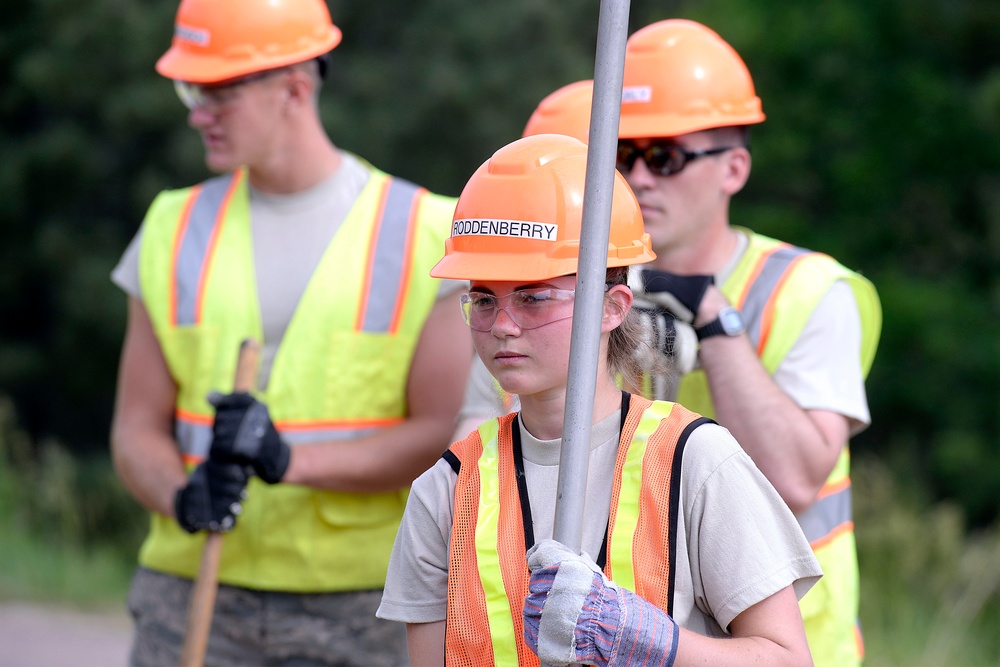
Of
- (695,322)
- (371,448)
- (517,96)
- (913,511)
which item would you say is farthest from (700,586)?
(517,96)

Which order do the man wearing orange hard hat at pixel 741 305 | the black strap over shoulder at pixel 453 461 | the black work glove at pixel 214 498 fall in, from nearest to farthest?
the black strap over shoulder at pixel 453 461 → the man wearing orange hard hat at pixel 741 305 → the black work glove at pixel 214 498

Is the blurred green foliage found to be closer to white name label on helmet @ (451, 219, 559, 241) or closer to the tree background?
the tree background

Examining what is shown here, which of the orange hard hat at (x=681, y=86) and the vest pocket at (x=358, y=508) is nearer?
the orange hard hat at (x=681, y=86)

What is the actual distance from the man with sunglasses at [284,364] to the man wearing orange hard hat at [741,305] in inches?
15.5

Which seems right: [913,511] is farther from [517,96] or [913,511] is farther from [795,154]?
[517,96]

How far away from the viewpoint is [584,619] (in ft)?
6.13

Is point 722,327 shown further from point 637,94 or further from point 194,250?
point 194,250

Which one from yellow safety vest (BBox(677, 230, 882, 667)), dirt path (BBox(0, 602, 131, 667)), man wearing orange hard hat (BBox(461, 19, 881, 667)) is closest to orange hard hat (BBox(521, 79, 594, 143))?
man wearing orange hard hat (BBox(461, 19, 881, 667))

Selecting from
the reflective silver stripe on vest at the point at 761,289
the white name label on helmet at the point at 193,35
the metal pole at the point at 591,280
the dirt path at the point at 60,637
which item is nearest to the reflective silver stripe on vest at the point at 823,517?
the reflective silver stripe on vest at the point at 761,289

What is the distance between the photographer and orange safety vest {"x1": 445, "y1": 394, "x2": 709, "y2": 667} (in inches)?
81.5

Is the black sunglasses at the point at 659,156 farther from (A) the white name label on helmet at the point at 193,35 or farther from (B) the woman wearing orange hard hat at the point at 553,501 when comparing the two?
(A) the white name label on helmet at the point at 193,35

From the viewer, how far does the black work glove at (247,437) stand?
325 centimetres

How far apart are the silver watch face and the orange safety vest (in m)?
0.73

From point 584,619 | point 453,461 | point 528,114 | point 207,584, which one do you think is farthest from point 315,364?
point 528,114
